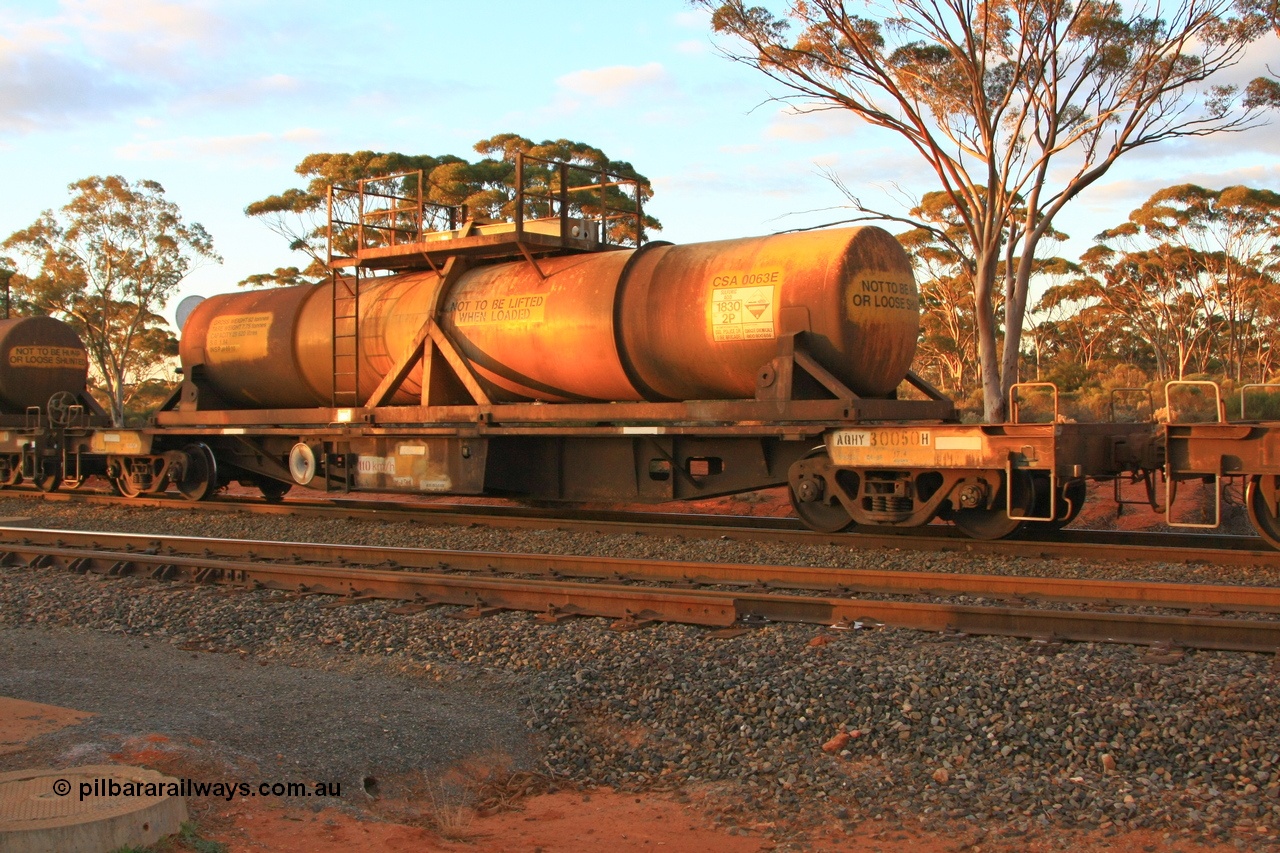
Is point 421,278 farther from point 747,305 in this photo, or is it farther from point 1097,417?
point 1097,417

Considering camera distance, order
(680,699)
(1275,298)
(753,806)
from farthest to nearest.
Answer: (1275,298) < (680,699) < (753,806)

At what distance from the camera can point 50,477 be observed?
1867 centimetres

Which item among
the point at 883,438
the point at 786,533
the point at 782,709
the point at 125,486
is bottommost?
the point at 782,709

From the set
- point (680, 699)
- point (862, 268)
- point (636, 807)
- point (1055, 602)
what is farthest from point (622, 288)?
point (636, 807)

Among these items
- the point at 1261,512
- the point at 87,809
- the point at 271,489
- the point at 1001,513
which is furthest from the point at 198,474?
the point at 1261,512

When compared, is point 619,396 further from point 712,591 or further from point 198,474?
point 198,474

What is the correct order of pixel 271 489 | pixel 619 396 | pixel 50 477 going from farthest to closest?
pixel 50 477 → pixel 271 489 → pixel 619 396

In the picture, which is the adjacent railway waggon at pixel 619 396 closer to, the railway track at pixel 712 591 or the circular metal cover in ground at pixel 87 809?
the railway track at pixel 712 591

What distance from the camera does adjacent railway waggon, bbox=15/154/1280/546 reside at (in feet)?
33.6

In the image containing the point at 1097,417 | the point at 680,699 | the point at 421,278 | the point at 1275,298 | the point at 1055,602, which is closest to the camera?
the point at 680,699

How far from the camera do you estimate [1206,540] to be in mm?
10930

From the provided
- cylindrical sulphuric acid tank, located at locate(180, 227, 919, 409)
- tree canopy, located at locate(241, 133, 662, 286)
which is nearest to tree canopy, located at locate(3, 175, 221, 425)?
tree canopy, located at locate(241, 133, 662, 286)

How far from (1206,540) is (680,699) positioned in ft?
24.4

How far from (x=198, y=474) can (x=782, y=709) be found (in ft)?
42.8
